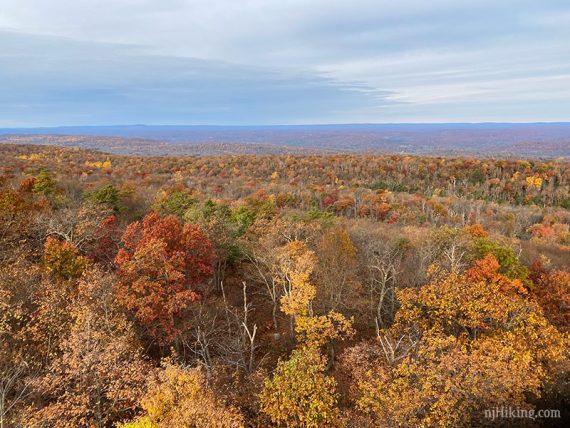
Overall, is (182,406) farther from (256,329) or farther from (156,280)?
(256,329)

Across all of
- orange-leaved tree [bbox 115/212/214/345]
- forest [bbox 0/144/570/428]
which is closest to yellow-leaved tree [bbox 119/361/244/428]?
forest [bbox 0/144/570/428]

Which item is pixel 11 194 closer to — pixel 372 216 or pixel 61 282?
pixel 61 282

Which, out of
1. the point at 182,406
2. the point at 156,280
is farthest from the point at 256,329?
the point at 182,406

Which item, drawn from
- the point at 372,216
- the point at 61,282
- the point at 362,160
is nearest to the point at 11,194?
the point at 61,282

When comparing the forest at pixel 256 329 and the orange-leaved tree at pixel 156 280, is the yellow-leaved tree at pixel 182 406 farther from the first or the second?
the orange-leaved tree at pixel 156 280

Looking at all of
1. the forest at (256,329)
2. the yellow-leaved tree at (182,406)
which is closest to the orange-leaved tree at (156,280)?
the forest at (256,329)

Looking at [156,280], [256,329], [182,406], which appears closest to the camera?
[182,406]

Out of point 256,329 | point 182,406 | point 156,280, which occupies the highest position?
point 156,280

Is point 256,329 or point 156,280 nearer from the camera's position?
point 156,280
